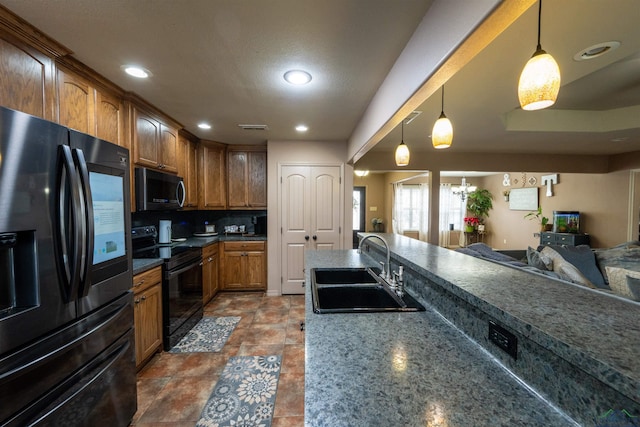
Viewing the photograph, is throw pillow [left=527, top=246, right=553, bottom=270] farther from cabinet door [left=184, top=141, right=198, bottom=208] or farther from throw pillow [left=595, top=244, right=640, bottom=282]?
cabinet door [left=184, top=141, right=198, bottom=208]

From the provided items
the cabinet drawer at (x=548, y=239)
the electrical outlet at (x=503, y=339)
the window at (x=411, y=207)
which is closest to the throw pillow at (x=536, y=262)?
the electrical outlet at (x=503, y=339)

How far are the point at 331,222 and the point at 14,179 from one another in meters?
3.29

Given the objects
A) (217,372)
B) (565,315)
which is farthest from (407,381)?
(217,372)

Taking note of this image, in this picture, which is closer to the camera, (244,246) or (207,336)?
(207,336)

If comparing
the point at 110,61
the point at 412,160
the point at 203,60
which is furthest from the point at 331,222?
the point at 110,61

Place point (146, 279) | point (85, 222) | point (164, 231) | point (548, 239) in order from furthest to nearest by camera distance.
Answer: point (548, 239) < point (164, 231) < point (146, 279) < point (85, 222)

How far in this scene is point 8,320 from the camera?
967 millimetres

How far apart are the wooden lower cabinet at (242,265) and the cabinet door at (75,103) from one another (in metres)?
2.32

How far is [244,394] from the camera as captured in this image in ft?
6.30

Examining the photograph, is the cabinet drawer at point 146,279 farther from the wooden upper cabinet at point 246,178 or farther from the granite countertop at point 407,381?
the wooden upper cabinet at point 246,178

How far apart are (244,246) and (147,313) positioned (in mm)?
1874

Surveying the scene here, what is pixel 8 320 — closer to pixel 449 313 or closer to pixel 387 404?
pixel 387 404

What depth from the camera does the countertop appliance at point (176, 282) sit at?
2422mm

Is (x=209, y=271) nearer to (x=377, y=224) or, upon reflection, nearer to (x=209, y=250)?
(x=209, y=250)
